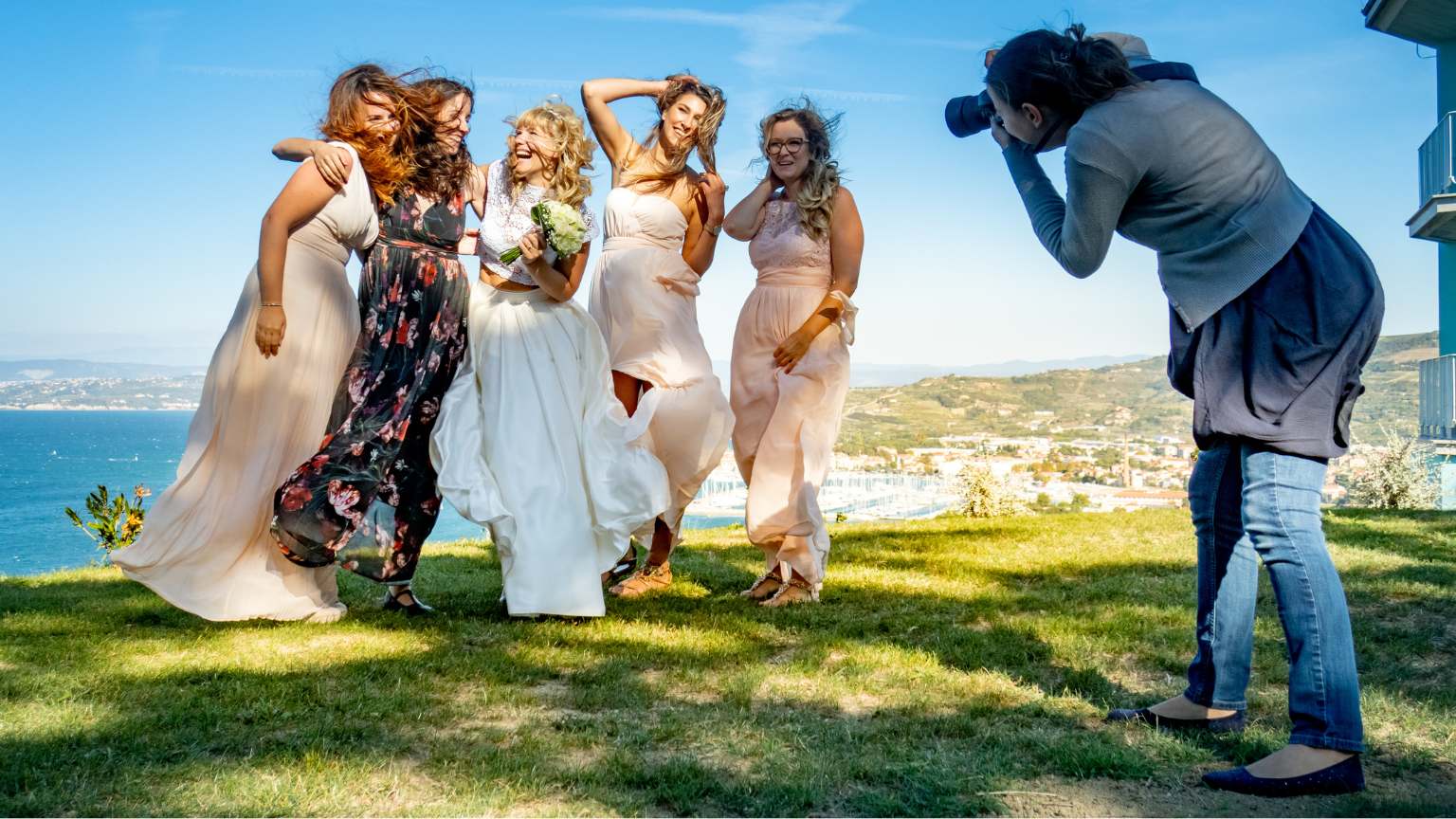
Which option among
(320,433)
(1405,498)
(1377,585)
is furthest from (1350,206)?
(320,433)

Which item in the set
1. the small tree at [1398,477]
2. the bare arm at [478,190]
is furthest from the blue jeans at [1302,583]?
the small tree at [1398,477]

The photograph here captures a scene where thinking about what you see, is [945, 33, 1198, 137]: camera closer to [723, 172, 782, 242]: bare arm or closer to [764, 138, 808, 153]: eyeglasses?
[764, 138, 808, 153]: eyeglasses

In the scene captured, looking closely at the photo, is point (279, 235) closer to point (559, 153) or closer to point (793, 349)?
point (559, 153)

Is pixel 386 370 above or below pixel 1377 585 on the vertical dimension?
above

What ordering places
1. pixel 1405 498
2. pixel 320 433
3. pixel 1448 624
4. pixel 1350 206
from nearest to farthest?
pixel 1448 624 < pixel 320 433 < pixel 1405 498 < pixel 1350 206

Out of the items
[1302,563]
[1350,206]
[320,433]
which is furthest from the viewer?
[1350,206]

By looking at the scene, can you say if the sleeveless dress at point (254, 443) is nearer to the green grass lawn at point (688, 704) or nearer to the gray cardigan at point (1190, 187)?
the green grass lawn at point (688, 704)

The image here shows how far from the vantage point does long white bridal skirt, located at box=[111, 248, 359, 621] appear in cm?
486

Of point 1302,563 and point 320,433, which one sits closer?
point 1302,563

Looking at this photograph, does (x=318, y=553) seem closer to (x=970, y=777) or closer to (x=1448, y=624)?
(x=970, y=777)

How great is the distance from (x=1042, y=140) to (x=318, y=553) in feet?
11.9

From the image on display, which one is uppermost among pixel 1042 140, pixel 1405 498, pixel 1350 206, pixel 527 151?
pixel 1350 206

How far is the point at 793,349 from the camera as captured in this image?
5.62 meters

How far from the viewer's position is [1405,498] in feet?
48.6
